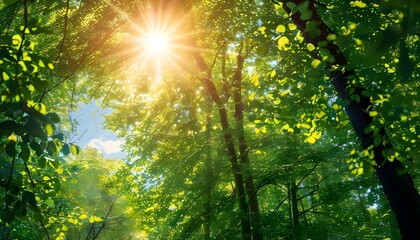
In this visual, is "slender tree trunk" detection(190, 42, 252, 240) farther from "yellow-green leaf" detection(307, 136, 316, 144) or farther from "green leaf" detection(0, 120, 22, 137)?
"green leaf" detection(0, 120, 22, 137)

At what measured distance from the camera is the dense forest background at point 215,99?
8.24ft

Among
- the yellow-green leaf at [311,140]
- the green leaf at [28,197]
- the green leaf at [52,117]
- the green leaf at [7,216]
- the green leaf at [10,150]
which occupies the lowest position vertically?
the green leaf at [7,216]

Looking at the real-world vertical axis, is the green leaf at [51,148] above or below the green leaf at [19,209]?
above

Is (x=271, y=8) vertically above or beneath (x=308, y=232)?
above

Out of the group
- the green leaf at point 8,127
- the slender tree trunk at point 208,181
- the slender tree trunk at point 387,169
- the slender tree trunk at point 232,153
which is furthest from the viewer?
the slender tree trunk at point 208,181

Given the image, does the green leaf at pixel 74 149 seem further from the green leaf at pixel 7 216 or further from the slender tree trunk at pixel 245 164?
the slender tree trunk at pixel 245 164

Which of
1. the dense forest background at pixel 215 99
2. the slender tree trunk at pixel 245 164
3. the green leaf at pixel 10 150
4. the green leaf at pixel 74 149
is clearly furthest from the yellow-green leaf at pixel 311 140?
the green leaf at pixel 10 150

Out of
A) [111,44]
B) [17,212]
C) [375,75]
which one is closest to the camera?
[17,212]

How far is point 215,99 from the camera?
10.6 metres

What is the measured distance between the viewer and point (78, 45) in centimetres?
591

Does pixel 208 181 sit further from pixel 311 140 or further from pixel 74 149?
pixel 74 149

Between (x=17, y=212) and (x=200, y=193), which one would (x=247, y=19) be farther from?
(x=17, y=212)

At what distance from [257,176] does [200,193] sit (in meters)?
1.53

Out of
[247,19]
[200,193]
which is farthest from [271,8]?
[200,193]
